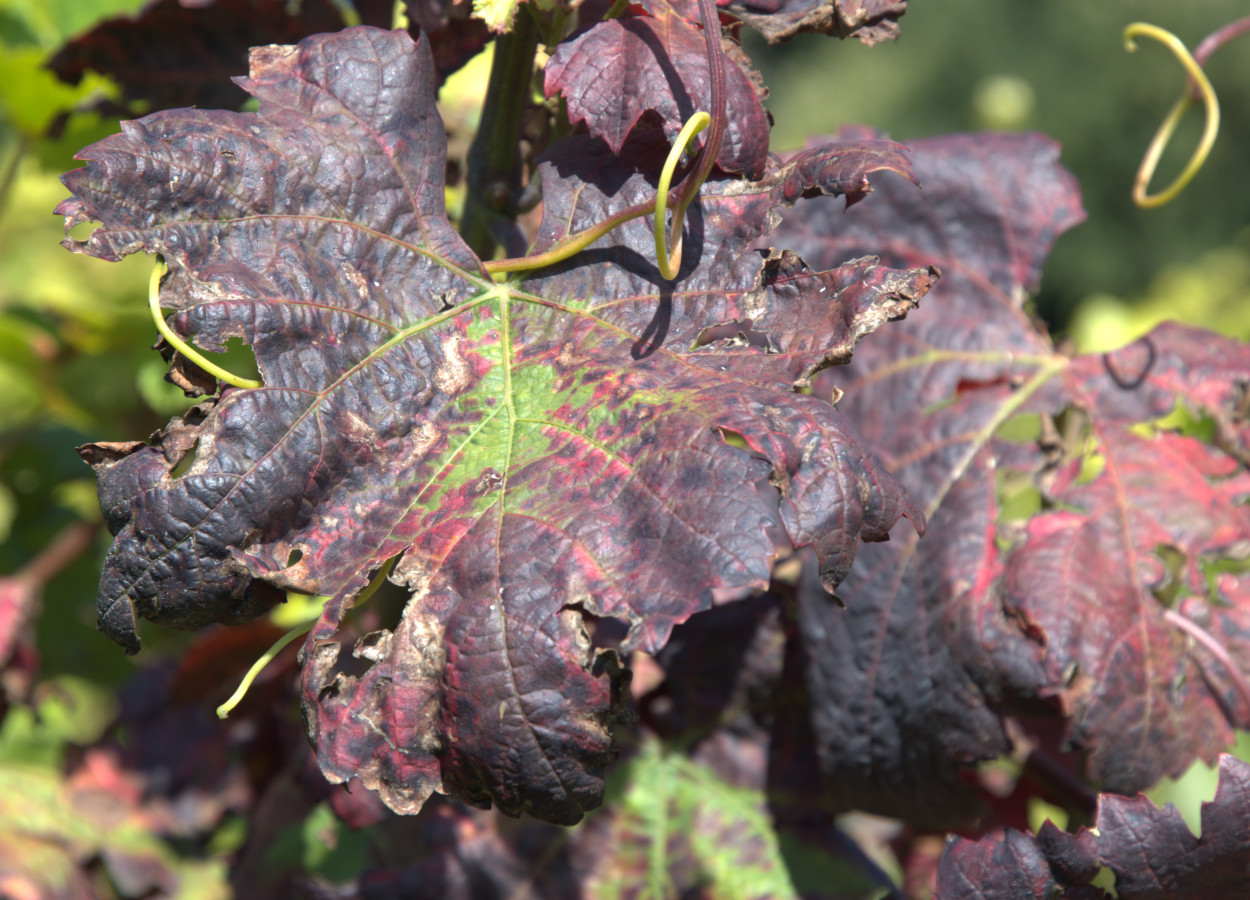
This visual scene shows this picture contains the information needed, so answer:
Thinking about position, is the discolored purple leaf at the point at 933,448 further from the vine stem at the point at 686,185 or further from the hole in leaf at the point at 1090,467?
the vine stem at the point at 686,185

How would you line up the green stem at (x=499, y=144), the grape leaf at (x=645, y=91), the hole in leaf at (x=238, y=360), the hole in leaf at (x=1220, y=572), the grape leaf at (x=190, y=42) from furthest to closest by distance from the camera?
the hole in leaf at (x=238, y=360), the grape leaf at (x=190, y=42), the hole in leaf at (x=1220, y=572), the green stem at (x=499, y=144), the grape leaf at (x=645, y=91)

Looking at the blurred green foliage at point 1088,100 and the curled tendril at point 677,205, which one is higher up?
the curled tendril at point 677,205

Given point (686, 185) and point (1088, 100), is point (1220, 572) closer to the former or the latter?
point (686, 185)

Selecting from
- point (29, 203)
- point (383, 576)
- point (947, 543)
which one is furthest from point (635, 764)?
point (29, 203)

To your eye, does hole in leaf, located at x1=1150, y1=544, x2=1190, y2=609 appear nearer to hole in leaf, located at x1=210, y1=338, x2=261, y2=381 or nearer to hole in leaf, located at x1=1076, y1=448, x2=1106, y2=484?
hole in leaf, located at x1=1076, y1=448, x2=1106, y2=484

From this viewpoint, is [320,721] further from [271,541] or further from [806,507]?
[806,507]

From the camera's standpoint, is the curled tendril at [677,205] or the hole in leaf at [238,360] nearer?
the curled tendril at [677,205]

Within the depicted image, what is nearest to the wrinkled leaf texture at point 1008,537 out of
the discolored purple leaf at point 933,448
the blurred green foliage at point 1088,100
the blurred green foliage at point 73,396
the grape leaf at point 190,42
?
the discolored purple leaf at point 933,448
